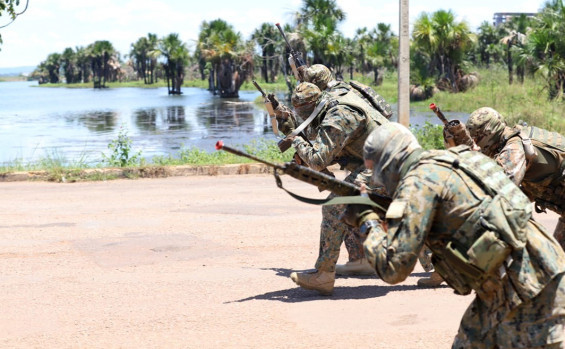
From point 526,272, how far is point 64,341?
3.37 m

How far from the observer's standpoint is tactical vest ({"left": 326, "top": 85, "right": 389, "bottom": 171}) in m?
6.37

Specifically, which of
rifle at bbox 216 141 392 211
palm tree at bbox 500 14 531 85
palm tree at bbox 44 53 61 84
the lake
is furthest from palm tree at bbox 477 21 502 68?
palm tree at bbox 44 53 61 84

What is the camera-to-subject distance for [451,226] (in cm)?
348

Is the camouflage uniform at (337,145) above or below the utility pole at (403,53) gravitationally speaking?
below

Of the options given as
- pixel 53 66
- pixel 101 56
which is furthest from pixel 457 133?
pixel 53 66

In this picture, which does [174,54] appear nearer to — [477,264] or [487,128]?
[487,128]

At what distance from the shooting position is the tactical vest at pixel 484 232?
133 inches

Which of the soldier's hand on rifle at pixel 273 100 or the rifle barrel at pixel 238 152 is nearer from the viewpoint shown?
the rifle barrel at pixel 238 152

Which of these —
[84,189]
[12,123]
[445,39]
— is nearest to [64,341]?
[84,189]

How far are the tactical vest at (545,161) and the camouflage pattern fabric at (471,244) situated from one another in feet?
7.71

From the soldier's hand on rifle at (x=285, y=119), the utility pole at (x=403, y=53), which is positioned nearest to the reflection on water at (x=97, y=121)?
the utility pole at (x=403, y=53)

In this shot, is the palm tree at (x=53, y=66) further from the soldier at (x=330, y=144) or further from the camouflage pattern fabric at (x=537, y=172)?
the camouflage pattern fabric at (x=537, y=172)

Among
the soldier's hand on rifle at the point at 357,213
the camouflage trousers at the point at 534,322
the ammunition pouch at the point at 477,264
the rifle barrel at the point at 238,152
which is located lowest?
the camouflage trousers at the point at 534,322

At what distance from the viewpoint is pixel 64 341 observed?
555 cm
